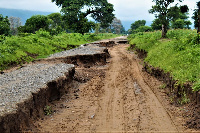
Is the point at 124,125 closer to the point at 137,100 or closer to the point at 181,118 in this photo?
the point at 181,118

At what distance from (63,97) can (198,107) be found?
4.71m

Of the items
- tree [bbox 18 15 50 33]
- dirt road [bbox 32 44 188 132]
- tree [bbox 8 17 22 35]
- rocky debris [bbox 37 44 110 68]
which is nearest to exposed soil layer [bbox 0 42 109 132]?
dirt road [bbox 32 44 188 132]

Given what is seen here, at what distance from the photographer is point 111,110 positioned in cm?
744

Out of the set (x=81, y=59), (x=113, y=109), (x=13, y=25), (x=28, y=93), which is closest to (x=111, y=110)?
(x=113, y=109)

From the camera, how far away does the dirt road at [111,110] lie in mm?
6246

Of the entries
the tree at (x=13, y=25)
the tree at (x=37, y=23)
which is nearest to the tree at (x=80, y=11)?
the tree at (x=37, y=23)

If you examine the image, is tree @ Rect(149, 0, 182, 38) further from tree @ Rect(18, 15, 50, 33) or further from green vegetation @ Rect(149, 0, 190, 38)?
tree @ Rect(18, 15, 50, 33)

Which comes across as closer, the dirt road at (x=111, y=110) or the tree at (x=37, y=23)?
the dirt road at (x=111, y=110)

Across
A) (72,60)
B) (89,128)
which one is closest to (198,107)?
(89,128)

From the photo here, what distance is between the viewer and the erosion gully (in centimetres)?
625

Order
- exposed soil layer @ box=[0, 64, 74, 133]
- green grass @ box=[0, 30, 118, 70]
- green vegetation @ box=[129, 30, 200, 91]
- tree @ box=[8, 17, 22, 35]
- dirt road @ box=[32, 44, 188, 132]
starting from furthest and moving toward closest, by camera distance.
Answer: tree @ box=[8, 17, 22, 35], green grass @ box=[0, 30, 118, 70], green vegetation @ box=[129, 30, 200, 91], dirt road @ box=[32, 44, 188, 132], exposed soil layer @ box=[0, 64, 74, 133]

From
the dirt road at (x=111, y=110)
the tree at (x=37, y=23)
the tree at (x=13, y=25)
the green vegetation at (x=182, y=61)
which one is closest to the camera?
the dirt road at (x=111, y=110)

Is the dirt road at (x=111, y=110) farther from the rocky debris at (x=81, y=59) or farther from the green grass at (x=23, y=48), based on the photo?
the green grass at (x=23, y=48)

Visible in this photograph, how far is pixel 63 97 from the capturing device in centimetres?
890
